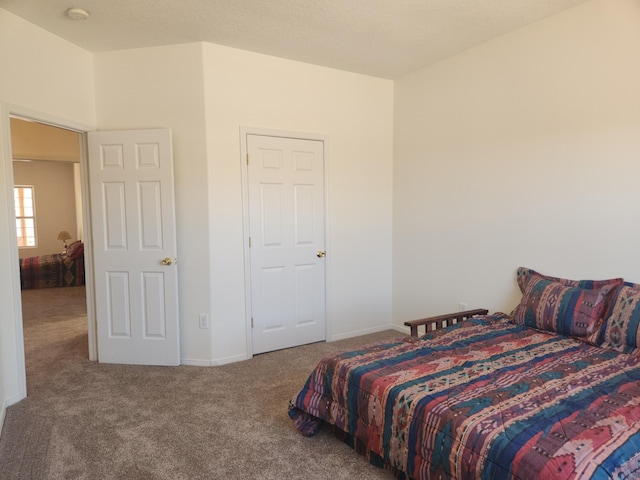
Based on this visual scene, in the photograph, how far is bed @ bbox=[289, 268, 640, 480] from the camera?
153cm

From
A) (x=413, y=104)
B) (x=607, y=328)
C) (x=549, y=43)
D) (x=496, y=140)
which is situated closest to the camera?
(x=607, y=328)

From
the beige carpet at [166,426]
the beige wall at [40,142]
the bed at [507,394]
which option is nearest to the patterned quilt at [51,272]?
the beige wall at [40,142]

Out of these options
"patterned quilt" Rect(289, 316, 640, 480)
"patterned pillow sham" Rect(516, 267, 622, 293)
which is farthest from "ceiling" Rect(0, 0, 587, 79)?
"patterned quilt" Rect(289, 316, 640, 480)

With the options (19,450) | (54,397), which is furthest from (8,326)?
(19,450)

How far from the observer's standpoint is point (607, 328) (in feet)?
8.30

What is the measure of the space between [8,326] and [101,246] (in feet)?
3.07

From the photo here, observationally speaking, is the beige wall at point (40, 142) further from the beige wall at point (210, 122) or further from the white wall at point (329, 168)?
the white wall at point (329, 168)

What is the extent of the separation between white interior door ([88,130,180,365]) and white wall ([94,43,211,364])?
10 cm

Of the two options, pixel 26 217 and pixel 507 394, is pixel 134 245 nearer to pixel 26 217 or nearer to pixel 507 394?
pixel 507 394

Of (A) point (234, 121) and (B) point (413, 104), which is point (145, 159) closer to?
(A) point (234, 121)

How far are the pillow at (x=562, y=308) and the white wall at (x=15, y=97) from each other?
3.57 m

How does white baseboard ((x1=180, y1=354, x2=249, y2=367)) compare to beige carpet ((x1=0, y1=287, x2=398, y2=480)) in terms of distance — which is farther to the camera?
white baseboard ((x1=180, y1=354, x2=249, y2=367))

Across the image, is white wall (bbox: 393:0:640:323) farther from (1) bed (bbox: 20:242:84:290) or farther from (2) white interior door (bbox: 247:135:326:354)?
(1) bed (bbox: 20:242:84:290)

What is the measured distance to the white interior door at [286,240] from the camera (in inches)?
150
